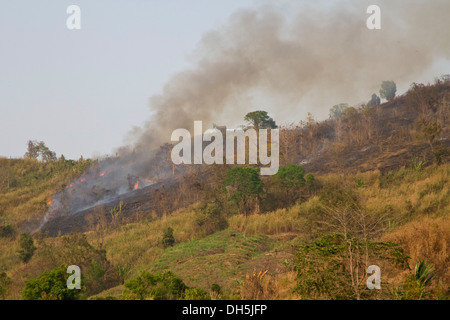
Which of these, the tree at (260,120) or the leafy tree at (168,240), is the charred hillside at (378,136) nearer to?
the tree at (260,120)

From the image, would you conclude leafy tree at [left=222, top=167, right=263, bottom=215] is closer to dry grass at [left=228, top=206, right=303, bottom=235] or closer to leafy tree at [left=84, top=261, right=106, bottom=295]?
dry grass at [left=228, top=206, right=303, bottom=235]

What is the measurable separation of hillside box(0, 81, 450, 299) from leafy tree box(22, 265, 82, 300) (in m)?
1.82

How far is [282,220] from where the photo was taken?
90.2 feet

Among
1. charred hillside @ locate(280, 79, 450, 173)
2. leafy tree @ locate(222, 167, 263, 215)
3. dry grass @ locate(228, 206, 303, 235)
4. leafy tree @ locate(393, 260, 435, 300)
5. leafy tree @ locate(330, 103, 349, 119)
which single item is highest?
leafy tree @ locate(330, 103, 349, 119)

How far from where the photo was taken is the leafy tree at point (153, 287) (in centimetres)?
1279

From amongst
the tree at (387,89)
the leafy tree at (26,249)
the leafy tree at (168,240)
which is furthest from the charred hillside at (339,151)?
the tree at (387,89)

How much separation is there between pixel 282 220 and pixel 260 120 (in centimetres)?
2661

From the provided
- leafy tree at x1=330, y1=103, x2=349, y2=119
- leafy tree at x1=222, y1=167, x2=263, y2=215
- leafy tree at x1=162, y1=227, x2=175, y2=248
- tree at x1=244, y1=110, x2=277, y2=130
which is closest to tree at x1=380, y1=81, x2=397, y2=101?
leafy tree at x1=330, y1=103, x2=349, y2=119

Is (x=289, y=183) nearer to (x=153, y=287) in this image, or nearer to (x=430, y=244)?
(x=430, y=244)

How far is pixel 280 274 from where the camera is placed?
1675 cm

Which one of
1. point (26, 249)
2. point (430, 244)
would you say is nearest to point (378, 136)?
point (430, 244)

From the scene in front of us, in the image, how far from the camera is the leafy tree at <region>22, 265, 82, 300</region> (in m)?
13.1

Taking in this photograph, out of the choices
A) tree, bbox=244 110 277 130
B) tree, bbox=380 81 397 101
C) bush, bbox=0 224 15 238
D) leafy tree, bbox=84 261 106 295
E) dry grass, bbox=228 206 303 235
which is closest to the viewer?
leafy tree, bbox=84 261 106 295
